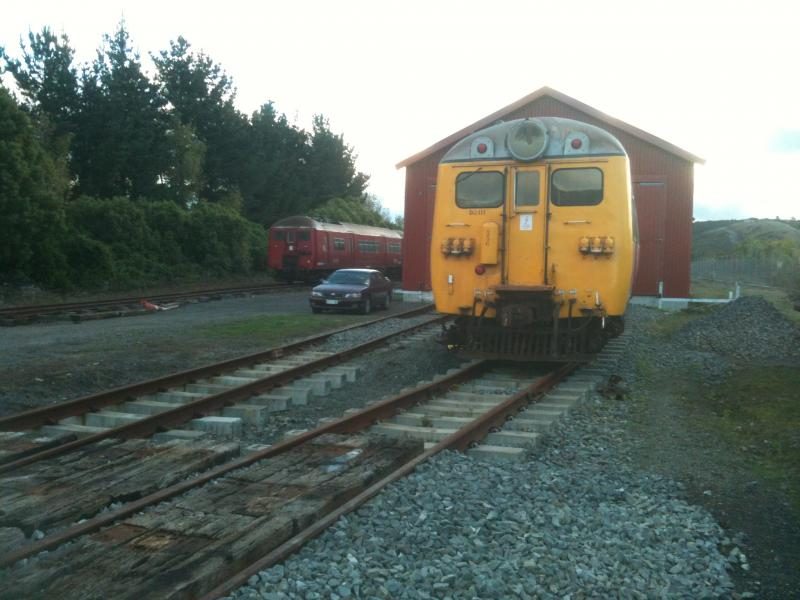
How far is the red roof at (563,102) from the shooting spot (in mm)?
25266

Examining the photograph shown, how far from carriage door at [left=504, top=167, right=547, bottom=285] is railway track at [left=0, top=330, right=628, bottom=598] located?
2.70m

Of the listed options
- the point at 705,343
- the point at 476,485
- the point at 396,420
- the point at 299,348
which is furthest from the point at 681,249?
the point at 476,485

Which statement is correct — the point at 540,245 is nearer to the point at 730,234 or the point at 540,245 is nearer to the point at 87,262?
the point at 87,262

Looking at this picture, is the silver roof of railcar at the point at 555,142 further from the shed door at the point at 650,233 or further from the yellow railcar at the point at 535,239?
the shed door at the point at 650,233

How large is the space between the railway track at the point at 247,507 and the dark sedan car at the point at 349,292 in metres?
13.2

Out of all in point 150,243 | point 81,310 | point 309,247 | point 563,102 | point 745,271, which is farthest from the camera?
point 745,271

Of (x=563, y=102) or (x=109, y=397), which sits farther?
(x=563, y=102)

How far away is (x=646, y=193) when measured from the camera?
2553cm

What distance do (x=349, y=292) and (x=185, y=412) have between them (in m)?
13.8

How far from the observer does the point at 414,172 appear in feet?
89.4

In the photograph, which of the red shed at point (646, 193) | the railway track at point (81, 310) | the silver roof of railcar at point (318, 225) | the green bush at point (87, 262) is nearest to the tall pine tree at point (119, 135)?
the silver roof of railcar at point (318, 225)

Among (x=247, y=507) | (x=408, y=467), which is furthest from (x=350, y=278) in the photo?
(x=247, y=507)

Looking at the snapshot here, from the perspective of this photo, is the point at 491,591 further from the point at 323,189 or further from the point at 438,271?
the point at 323,189

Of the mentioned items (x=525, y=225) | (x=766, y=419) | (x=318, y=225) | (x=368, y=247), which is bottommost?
(x=766, y=419)
